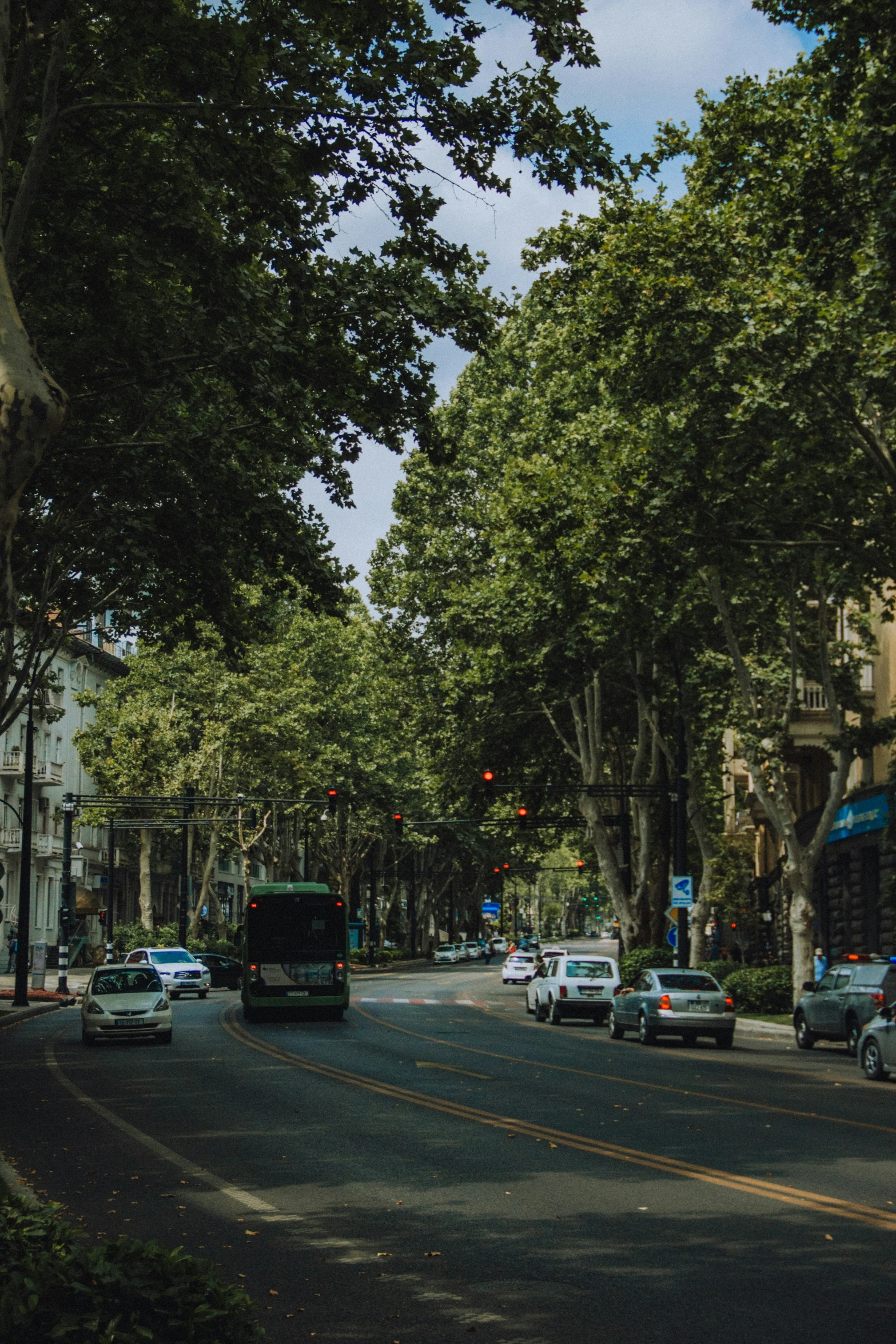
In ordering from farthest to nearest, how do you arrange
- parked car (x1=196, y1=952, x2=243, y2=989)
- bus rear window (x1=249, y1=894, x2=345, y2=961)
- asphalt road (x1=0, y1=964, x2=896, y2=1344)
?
parked car (x1=196, y1=952, x2=243, y2=989), bus rear window (x1=249, y1=894, x2=345, y2=961), asphalt road (x1=0, y1=964, x2=896, y2=1344)

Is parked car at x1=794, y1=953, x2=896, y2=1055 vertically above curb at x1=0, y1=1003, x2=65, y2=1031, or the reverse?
parked car at x1=794, y1=953, x2=896, y2=1055

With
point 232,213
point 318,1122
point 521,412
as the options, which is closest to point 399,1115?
point 318,1122

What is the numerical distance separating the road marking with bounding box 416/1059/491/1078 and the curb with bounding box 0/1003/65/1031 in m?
13.4

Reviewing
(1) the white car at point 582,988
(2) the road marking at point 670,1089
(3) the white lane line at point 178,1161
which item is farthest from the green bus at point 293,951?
(3) the white lane line at point 178,1161

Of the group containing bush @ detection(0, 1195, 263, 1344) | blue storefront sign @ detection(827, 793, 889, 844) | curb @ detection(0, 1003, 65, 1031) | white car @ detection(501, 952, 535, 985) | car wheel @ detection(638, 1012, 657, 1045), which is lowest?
white car @ detection(501, 952, 535, 985)

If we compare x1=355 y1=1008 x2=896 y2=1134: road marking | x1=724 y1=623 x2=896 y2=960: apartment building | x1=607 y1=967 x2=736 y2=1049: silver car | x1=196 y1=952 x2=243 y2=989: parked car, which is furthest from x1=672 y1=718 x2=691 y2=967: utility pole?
x1=196 y1=952 x2=243 y2=989: parked car

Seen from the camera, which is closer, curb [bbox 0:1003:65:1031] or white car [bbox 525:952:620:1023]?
curb [bbox 0:1003:65:1031]

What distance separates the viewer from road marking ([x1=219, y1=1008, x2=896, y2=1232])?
385 inches

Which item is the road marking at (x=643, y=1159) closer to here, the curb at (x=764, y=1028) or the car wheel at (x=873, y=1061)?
the car wheel at (x=873, y=1061)

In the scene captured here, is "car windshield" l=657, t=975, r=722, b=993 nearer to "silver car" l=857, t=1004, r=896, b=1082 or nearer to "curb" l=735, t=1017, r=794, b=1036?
"curb" l=735, t=1017, r=794, b=1036

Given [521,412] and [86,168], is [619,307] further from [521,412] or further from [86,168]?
[521,412]

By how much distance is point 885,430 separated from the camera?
83.6 feet

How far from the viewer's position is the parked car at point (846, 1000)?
24.8 m

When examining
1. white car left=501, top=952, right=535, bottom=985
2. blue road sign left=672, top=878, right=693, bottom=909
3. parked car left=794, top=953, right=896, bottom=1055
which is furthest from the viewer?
white car left=501, top=952, right=535, bottom=985
